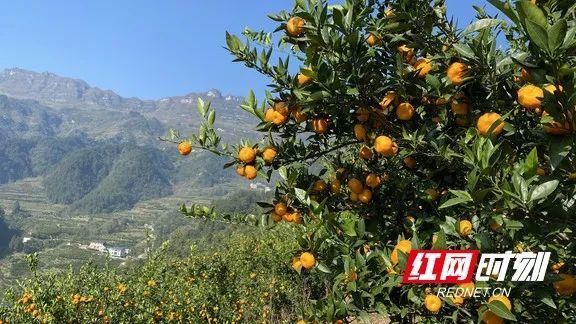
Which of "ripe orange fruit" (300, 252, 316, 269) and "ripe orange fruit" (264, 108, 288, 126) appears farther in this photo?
"ripe orange fruit" (264, 108, 288, 126)

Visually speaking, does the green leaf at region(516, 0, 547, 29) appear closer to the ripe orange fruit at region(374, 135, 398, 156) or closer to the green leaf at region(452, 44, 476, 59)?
the green leaf at region(452, 44, 476, 59)

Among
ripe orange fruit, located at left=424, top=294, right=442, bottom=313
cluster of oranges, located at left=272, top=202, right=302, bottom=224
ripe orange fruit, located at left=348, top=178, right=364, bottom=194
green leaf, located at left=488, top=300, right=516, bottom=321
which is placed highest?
ripe orange fruit, located at left=348, top=178, right=364, bottom=194

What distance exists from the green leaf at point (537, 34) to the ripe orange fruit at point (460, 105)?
1.04m

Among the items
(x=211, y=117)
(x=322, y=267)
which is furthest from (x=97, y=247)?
(x=322, y=267)

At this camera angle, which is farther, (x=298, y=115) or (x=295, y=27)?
(x=298, y=115)

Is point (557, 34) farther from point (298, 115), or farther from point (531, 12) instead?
point (298, 115)

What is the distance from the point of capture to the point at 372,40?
2.69 m

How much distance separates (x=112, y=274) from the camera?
9461mm

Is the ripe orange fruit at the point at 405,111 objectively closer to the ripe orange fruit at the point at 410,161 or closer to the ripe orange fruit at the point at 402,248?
the ripe orange fruit at the point at 410,161

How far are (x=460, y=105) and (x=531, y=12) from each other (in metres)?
1.02

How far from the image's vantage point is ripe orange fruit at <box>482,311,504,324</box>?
6.71ft

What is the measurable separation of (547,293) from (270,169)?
67.6 inches

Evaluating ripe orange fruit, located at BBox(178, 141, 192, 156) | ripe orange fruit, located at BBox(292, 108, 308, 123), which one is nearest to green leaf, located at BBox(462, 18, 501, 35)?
ripe orange fruit, located at BBox(292, 108, 308, 123)

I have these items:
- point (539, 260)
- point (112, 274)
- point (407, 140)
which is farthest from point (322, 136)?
point (112, 274)
